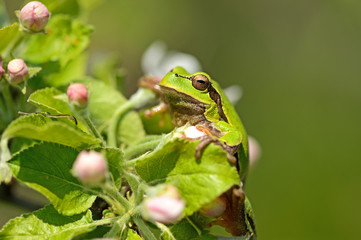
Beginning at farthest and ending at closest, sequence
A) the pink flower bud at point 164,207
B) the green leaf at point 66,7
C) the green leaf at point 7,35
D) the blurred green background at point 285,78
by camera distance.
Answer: the blurred green background at point 285,78 < the green leaf at point 66,7 < the green leaf at point 7,35 < the pink flower bud at point 164,207

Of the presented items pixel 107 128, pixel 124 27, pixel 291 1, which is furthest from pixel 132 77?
pixel 107 128

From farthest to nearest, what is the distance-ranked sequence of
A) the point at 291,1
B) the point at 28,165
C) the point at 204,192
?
the point at 291,1 → the point at 28,165 → the point at 204,192

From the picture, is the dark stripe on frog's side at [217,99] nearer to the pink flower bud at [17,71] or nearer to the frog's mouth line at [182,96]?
the frog's mouth line at [182,96]

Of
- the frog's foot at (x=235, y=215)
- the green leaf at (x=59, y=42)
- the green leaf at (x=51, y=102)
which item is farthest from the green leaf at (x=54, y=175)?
the green leaf at (x=59, y=42)

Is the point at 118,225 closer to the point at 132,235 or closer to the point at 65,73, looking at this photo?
the point at 132,235

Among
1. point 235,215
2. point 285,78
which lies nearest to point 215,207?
point 235,215

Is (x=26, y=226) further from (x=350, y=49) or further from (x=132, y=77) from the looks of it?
(x=350, y=49)
